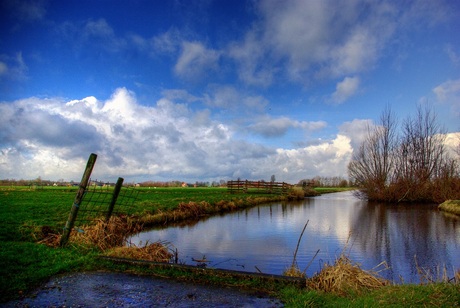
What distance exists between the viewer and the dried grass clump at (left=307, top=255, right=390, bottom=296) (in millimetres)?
5512

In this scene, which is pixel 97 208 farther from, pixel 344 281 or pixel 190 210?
pixel 344 281

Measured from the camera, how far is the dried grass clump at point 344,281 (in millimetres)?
5512

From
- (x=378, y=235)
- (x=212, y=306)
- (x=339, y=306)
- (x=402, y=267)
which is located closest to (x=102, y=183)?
(x=212, y=306)

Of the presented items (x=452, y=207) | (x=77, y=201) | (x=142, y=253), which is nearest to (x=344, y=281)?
(x=142, y=253)

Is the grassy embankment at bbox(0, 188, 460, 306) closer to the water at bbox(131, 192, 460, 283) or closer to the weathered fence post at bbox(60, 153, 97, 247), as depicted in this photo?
the weathered fence post at bbox(60, 153, 97, 247)

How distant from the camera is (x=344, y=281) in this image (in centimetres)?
564

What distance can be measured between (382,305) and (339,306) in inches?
26.5

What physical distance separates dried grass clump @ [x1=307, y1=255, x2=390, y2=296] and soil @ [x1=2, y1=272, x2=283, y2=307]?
4.36 feet

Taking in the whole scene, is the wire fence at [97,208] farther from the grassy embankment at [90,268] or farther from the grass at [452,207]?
the grass at [452,207]

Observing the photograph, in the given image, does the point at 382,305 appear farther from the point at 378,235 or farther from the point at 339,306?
the point at 378,235

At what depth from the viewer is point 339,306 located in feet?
14.8

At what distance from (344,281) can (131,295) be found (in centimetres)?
396

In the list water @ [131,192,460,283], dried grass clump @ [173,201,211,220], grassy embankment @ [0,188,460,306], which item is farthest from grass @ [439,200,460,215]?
grassy embankment @ [0,188,460,306]

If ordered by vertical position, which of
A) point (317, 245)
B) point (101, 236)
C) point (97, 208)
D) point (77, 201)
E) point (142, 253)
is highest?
point (77, 201)
